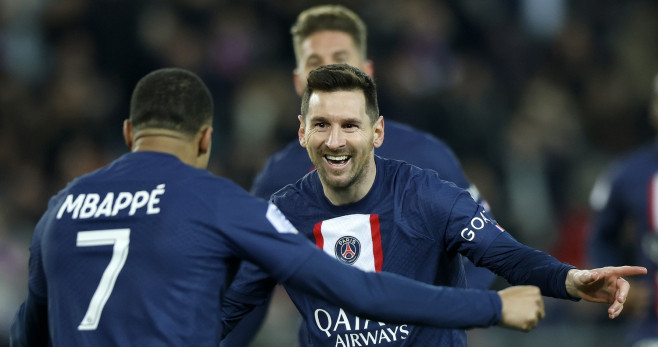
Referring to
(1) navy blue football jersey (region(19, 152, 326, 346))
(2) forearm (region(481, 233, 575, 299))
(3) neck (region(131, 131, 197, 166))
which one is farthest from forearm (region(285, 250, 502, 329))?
(3) neck (region(131, 131, 197, 166))

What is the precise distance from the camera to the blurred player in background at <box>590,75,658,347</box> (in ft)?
21.5

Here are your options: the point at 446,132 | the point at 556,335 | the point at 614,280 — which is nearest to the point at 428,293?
the point at 614,280

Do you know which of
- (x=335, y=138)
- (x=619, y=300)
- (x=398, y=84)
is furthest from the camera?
(x=398, y=84)

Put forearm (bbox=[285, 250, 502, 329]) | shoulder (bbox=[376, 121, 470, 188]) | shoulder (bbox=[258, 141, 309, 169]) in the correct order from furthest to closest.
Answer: shoulder (bbox=[258, 141, 309, 169]), shoulder (bbox=[376, 121, 470, 188]), forearm (bbox=[285, 250, 502, 329])

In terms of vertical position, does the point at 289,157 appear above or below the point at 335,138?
below

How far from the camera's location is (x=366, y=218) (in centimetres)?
436

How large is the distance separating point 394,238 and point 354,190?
0.89 ft

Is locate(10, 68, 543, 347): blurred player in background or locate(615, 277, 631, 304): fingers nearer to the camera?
locate(10, 68, 543, 347): blurred player in background

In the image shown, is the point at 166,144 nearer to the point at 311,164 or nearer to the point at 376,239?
the point at 376,239

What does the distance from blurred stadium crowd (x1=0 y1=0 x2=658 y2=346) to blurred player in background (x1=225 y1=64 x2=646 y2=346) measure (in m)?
5.17

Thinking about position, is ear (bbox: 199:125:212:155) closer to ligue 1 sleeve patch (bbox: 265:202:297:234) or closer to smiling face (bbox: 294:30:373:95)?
ligue 1 sleeve patch (bbox: 265:202:297:234)

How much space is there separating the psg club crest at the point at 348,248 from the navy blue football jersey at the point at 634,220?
2.98 m

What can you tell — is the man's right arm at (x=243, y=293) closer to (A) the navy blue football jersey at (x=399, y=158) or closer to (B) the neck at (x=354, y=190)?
(B) the neck at (x=354, y=190)

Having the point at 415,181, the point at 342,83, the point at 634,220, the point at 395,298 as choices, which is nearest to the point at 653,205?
the point at 634,220
